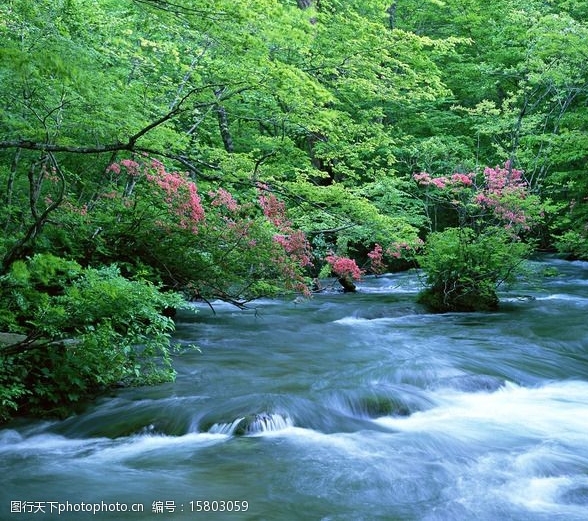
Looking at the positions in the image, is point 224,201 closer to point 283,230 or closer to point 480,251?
point 283,230

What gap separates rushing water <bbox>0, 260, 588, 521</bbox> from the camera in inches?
179

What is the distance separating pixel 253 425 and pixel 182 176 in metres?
5.33

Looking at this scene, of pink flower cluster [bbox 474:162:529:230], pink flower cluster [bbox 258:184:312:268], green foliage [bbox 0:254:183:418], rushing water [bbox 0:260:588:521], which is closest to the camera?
rushing water [bbox 0:260:588:521]

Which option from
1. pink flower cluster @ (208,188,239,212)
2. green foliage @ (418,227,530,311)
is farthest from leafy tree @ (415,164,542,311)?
pink flower cluster @ (208,188,239,212)

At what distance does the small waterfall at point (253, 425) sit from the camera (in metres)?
5.97

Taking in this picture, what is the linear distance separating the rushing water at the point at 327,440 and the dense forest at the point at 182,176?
71cm

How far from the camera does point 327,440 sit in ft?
19.4

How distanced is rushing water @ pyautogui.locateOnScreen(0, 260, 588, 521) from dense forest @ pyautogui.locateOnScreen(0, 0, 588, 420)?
708 mm

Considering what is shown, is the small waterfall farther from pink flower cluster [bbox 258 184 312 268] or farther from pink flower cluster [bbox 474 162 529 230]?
pink flower cluster [bbox 474 162 529 230]

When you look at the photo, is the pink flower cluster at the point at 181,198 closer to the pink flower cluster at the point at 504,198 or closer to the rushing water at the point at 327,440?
the rushing water at the point at 327,440

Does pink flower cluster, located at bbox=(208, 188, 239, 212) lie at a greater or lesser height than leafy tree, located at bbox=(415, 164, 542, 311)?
greater

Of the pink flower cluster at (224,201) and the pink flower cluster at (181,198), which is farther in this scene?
the pink flower cluster at (224,201)

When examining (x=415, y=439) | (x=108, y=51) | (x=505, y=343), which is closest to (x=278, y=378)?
(x=415, y=439)

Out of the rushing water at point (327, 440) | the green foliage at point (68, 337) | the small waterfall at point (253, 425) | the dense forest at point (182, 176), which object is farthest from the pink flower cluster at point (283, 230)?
the small waterfall at point (253, 425)
